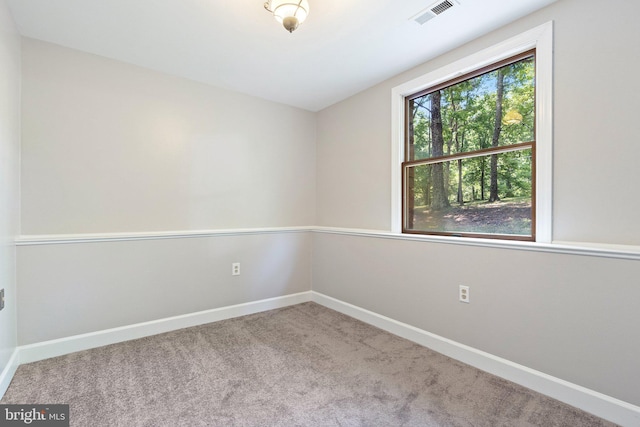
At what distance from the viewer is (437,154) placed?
8.55 ft

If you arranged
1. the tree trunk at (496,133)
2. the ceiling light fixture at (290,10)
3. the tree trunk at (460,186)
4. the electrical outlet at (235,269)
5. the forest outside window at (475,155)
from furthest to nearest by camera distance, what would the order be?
1. the electrical outlet at (235,269)
2. the tree trunk at (460,186)
3. the tree trunk at (496,133)
4. the forest outside window at (475,155)
5. the ceiling light fixture at (290,10)

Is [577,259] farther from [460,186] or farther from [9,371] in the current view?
[9,371]

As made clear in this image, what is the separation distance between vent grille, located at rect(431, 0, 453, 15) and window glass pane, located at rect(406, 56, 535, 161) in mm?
641

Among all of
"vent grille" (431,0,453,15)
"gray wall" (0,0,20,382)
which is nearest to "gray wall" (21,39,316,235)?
"gray wall" (0,0,20,382)

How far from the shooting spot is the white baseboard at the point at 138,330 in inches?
88.4

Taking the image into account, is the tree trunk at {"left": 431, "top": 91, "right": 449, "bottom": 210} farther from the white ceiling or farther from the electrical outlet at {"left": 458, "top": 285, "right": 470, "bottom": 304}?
the electrical outlet at {"left": 458, "top": 285, "right": 470, "bottom": 304}

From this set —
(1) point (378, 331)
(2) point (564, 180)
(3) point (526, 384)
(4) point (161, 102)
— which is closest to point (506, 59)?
(2) point (564, 180)

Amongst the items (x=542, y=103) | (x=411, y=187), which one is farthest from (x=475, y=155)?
(x=411, y=187)

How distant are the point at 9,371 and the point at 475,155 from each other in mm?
3513

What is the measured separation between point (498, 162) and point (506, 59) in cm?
72

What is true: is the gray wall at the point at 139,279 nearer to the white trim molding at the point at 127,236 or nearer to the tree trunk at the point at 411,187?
the white trim molding at the point at 127,236

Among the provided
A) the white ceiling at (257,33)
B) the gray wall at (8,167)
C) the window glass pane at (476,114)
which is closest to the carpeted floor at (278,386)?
the gray wall at (8,167)

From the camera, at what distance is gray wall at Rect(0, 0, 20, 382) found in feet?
6.04

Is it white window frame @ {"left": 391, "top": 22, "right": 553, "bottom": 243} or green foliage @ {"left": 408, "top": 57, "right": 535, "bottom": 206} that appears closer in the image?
white window frame @ {"left": 391, "top": 22, "right": 553, "bottom": 243}
